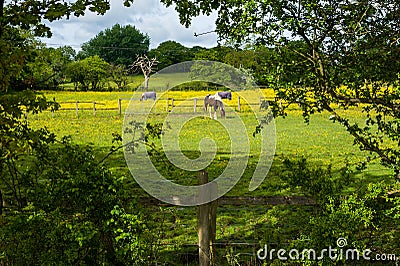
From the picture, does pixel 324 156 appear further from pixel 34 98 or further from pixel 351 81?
pixel 34 98

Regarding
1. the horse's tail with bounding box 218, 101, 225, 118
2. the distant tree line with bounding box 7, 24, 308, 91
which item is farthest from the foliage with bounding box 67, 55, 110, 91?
the horse's tail with bounding box 218, 101, 225, 118

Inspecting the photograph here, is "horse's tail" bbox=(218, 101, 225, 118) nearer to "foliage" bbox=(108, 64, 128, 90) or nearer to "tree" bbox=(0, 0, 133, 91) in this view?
"tree" bbox=(0, 0, 133, 91)

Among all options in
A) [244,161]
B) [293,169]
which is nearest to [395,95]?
[293,169]

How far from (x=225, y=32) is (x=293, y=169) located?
4.70 ft

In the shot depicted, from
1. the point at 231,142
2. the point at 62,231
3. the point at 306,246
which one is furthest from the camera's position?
the point at 231,142

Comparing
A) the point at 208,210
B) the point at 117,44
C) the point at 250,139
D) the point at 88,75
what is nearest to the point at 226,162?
the point at 250,139

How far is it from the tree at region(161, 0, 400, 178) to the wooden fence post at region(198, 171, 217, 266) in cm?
96

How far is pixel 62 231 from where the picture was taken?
137 inches

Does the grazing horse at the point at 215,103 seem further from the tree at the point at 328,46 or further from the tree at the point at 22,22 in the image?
the tree at the point at 22,22

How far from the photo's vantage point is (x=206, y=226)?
161 inches

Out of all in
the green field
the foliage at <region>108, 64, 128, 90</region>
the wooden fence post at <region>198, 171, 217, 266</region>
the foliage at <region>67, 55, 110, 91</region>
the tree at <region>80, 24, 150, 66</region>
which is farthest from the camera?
the tree at <region>80, 24, 150, 66</region>

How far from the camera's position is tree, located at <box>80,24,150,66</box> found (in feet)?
254

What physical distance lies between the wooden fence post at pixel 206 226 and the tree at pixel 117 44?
72.8 metres

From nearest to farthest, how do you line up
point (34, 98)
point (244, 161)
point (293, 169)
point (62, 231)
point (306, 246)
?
point (34, 98) < point (62, 231) < point (306, 246) < point (293, 169) < point (244, 161)
